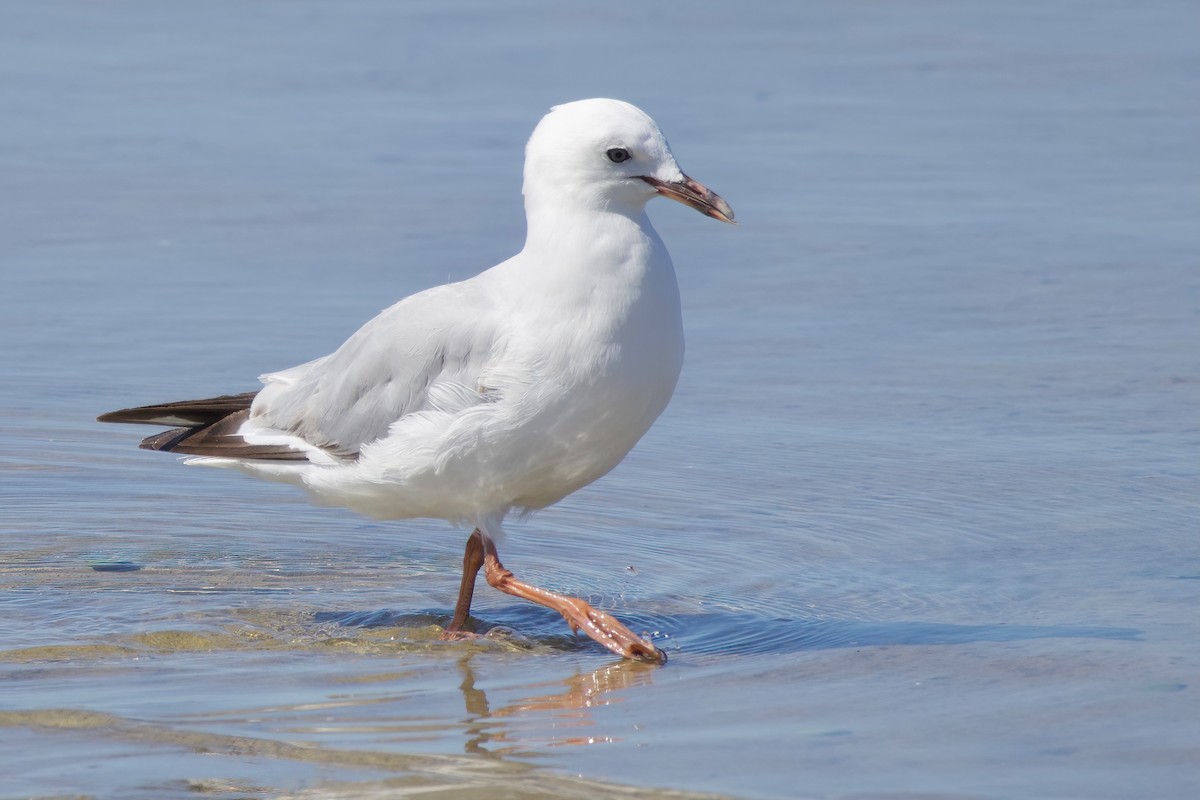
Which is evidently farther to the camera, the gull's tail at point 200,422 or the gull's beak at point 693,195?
the gull's tail at point 200,422

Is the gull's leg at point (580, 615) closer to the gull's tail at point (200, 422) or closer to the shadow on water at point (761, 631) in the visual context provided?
the shadow on water at point (761, 631)

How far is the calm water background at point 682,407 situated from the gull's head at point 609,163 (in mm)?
1244

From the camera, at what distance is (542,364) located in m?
5.14

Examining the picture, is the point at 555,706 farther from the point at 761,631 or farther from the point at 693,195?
the point at 693,195

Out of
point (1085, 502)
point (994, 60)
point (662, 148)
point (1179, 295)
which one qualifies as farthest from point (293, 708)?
point (994, 60)

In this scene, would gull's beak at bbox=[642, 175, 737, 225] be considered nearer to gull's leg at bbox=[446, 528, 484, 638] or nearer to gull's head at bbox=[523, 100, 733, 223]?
gull's head at bbox=[523, 100, 733, 223]

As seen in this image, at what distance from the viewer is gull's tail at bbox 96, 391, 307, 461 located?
595cm

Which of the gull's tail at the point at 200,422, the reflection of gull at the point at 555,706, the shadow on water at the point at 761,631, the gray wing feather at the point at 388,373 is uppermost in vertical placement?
the gray wing feather at the point at 388,373

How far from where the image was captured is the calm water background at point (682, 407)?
452 centimetres

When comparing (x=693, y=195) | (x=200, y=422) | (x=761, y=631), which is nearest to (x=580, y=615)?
(x=761, y=631)

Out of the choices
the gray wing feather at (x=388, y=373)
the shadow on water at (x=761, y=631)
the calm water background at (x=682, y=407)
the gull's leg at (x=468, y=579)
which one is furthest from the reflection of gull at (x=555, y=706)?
the gray wing feather at (x=388, y=373)

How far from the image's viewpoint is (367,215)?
984 cm

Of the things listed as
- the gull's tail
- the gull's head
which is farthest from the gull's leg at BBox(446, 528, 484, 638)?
the gull's head

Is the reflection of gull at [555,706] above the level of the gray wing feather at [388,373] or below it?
below
